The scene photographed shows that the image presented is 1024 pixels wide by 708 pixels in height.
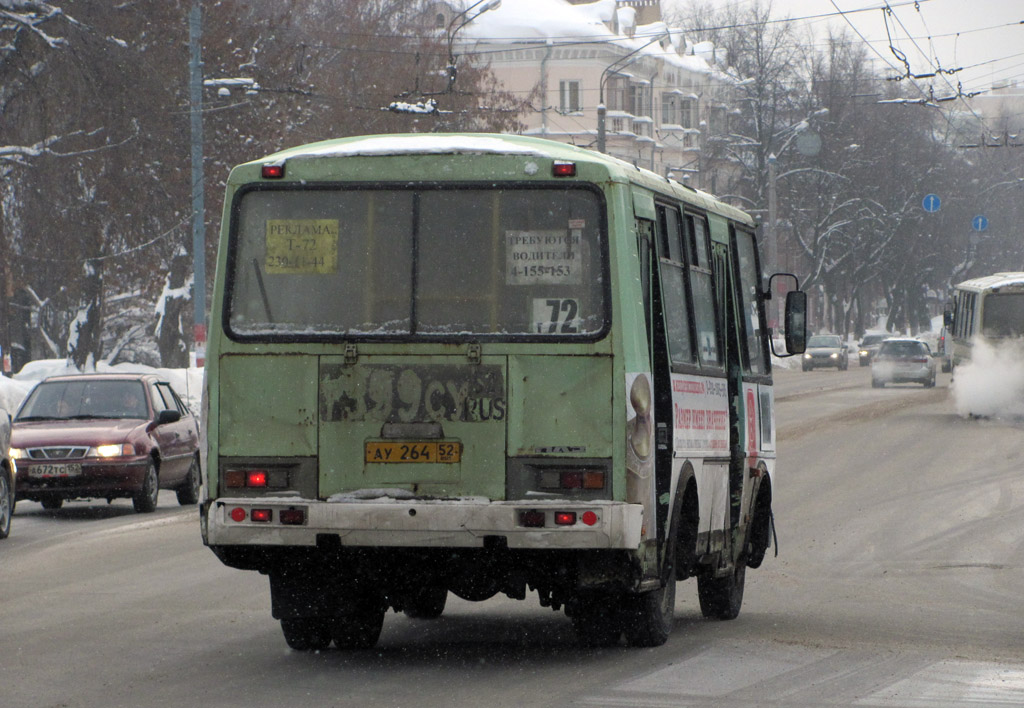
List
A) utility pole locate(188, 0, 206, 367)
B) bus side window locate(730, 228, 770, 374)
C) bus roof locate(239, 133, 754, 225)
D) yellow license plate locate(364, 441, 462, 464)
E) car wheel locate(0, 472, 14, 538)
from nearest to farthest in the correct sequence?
yellow license plate locate(364, 441, 462, 464) < bus roof locate(239, 133, 754, 225) < bus side window locate(730, 228, 770, 374) < car wheel locate(0, 472, 14, 538) < utility pole locate(188, 0, 206, 367)

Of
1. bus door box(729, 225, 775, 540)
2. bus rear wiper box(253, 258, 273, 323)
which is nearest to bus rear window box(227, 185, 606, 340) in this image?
bus rear wiper box(253, 258, 273, 323)

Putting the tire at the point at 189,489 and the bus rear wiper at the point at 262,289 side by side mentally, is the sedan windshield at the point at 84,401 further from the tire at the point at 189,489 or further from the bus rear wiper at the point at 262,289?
the bus rear wiper at the point at 262,289

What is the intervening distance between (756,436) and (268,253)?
380cm

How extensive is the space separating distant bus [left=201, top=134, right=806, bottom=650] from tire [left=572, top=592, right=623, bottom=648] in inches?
5.9

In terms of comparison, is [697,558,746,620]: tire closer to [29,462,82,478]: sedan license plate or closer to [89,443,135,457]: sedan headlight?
[89,443,135,457]: sedan headlight

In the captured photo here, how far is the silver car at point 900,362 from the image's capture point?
55969 millimetres

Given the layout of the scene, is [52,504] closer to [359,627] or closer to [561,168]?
[359,627]

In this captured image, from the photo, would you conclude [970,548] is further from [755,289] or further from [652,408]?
[652,408]

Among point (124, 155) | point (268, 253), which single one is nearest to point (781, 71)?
point (124, 155)

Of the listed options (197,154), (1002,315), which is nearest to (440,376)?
(197,154)

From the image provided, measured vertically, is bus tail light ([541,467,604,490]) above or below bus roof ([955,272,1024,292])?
below

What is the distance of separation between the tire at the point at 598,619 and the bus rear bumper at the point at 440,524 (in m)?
0.90

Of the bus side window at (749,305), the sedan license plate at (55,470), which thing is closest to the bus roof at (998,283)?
the sedan license plate at (55,470)

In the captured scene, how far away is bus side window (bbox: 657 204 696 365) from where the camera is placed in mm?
9461
